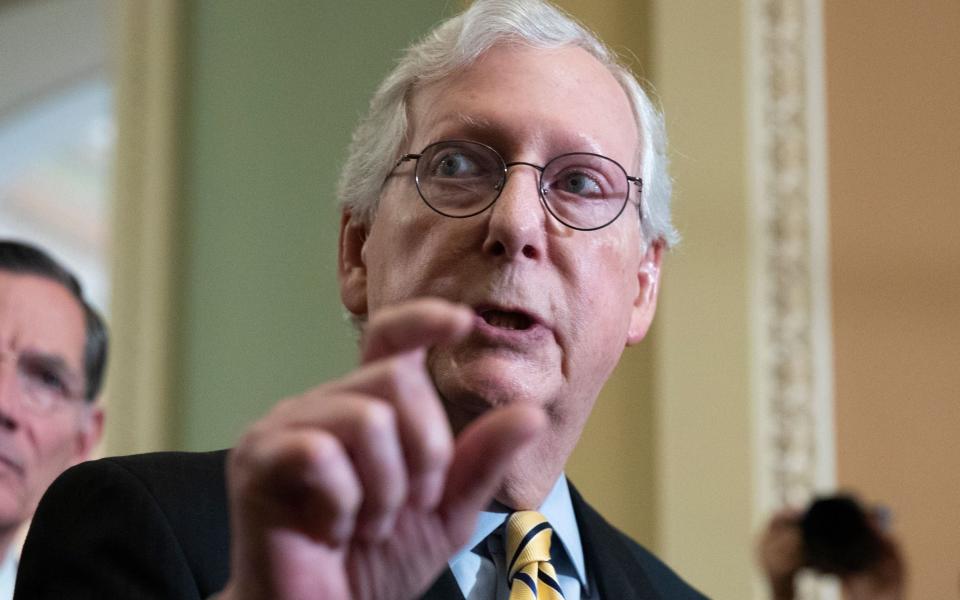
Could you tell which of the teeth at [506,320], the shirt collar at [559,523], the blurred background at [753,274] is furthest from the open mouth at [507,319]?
the blurred background at [753,274]

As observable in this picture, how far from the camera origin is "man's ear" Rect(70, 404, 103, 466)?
9.37 feet

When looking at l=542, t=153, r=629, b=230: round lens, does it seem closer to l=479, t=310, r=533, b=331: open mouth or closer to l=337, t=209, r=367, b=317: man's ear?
l=479, t=310, r=533, b=331: open mouth

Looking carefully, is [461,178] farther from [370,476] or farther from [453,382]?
[370,476]

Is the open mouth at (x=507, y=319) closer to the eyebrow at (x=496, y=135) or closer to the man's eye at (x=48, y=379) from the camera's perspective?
the eyebrow at (x=496, y=135)

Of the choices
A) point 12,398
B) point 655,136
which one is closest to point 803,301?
point 655,136

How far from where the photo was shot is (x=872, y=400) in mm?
2377

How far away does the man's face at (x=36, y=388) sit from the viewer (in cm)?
262

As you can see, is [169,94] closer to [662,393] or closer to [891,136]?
[662,393]

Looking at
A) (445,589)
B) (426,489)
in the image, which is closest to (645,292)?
(445,589)

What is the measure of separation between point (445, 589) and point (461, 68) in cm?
73

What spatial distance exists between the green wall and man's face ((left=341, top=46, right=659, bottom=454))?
0.95 meters

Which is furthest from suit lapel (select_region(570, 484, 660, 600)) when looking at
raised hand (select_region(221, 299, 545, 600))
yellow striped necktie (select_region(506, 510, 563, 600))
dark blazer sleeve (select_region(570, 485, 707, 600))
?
raised hand (select_region(221, 299, 545, 600))

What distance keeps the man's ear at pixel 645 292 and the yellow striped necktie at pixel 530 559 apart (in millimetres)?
404

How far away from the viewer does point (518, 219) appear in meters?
1.63
